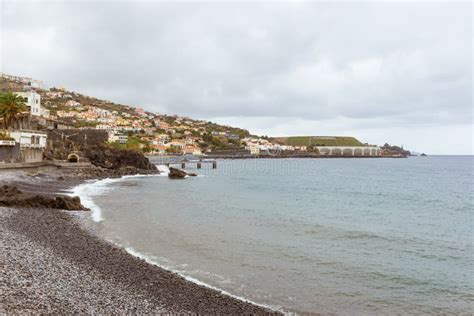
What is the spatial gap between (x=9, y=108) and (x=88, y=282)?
58837 millimetres

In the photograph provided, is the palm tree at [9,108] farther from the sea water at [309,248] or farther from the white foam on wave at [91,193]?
the sea water at [309,248]

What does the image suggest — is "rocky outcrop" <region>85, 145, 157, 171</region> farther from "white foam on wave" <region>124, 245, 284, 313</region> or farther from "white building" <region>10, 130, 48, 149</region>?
"white foam on wave" <region>124, 245, 284, 313</region>

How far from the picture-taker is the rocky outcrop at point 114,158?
7506 centimetres

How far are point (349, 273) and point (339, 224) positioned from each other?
12.7 m

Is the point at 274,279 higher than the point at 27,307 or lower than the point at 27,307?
lower

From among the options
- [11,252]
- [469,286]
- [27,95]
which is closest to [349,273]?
[469,286]

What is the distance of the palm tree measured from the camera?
62656 millimetres

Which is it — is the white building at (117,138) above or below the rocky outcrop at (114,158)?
above

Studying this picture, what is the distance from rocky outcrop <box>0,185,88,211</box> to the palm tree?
125ft

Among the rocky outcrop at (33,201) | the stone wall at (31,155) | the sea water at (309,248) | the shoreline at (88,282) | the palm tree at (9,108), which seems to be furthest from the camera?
the palm tree at (9,108)

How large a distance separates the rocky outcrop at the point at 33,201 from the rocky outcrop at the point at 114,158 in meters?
44.6

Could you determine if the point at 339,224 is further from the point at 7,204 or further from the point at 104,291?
the point at 7,204

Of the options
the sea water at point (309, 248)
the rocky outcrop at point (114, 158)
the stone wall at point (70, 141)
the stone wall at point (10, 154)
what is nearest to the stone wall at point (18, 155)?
the stone wall at point (10, 154)

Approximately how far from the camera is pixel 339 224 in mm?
30172
